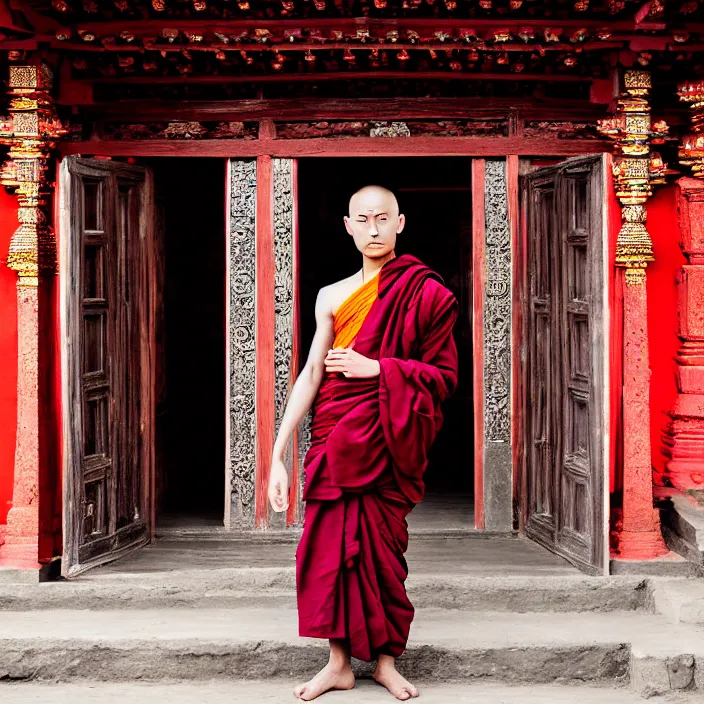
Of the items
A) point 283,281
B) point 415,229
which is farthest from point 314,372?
point 415,229

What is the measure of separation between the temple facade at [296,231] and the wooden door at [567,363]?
0.02m

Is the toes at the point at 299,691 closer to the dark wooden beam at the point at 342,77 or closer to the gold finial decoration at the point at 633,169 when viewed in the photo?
the gold finial decoration at the point at 633,169

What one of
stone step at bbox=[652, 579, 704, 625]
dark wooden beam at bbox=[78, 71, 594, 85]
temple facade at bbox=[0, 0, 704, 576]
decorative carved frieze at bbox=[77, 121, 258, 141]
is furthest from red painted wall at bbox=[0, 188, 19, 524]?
stone step at bbox=[652, 579, 704, 625]

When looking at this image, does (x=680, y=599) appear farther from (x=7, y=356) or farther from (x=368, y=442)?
(x=7, y=356)

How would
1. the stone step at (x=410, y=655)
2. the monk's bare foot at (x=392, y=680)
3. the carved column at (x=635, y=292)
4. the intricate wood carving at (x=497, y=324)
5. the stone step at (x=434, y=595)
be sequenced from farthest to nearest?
the intricate wood carving at (x=497, y=324) < the carved column at (x=635, y=292) < the stone step at (x=434, y=595) < the stone step at (x=410, y=655) < the monk's bare foot at (x=392, y=680)

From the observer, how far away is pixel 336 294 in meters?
4.72

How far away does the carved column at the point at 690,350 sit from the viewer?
6.30 metres

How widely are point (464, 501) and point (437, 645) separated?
2.66 m

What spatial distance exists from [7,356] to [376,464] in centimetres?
273

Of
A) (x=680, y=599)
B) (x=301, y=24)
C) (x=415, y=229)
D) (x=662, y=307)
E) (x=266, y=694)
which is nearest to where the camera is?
(x=266, y=694)

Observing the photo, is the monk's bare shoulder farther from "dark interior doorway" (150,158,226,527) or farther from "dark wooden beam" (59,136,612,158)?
"dark interior doorway" (150,158,226,527)

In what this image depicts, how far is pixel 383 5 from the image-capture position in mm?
5648

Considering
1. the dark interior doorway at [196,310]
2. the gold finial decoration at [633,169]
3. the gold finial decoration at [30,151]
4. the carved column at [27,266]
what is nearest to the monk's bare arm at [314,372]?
the carved column at [27,266]

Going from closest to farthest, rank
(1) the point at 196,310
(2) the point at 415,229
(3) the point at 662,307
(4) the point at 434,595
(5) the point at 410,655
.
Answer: (5) the point at 410,655
(4) the point at 434,595
(3) the point at 662,307
(1) the point at 196,310
(2) the point at 415,229
